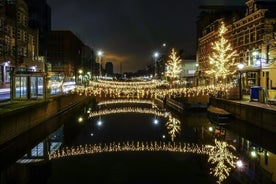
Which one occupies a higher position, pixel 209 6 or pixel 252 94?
pixel 209 6

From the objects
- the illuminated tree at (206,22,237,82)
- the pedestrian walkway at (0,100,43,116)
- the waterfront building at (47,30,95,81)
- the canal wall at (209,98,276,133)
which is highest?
the waterfront building at (47,30,95,81)

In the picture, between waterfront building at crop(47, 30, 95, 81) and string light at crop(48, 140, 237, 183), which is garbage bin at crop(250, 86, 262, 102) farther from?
waterfront building at crop(47, 30, 95, 81)

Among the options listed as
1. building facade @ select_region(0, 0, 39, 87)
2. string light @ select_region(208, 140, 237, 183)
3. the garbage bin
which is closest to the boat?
the garbage bin

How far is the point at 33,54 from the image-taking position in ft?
221

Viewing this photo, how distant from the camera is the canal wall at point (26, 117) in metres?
22.4

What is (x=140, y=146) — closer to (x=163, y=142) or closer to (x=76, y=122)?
(x=163, y=142)

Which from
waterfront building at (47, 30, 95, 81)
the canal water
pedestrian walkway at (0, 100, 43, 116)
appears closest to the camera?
the canal water

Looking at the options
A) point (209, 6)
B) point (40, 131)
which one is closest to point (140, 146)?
point (40, 131)

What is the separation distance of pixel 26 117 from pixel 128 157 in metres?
9.10

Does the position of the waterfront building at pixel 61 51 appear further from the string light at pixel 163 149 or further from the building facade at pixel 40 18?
the string light at pixel 163 149

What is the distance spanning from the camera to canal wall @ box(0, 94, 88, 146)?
2243 cm

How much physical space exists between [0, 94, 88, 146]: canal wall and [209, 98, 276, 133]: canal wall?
60.1 ft

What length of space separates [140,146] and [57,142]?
20.5 feet

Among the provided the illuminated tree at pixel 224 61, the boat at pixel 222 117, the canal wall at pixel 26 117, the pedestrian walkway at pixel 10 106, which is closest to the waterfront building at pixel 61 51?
the illuminated tree at pixel 224 61
